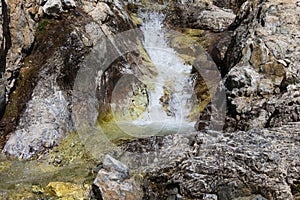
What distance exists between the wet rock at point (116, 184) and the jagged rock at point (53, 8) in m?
8.10

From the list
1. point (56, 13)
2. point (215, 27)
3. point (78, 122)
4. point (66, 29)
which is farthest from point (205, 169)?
point (215, 27)

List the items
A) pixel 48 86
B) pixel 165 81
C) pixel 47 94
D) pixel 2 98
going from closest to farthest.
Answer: pixel 2 98, pixel 47 94, pixel 48 86, pixel 165 81

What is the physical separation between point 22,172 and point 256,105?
712 cm

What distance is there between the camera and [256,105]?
35.7 feet

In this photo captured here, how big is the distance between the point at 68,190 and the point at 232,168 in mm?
3496

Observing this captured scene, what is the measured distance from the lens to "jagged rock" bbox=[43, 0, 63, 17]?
43.7 ft

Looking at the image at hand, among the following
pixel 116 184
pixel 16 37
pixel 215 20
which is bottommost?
pixel 116 184

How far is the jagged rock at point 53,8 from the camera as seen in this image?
13.3 meters

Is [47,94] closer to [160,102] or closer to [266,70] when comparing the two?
[160,102]

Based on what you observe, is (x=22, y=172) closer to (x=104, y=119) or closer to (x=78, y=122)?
(x=78, y=122)

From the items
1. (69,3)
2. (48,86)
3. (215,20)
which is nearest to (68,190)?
(48,86)

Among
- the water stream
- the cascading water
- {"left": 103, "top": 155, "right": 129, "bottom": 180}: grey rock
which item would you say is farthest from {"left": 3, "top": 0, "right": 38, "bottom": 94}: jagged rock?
{"left": 103, "top": 155, "right": 129, "bottom": 180}: grey rock

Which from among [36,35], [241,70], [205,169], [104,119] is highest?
[36,35]

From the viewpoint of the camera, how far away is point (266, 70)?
38.9 ft
